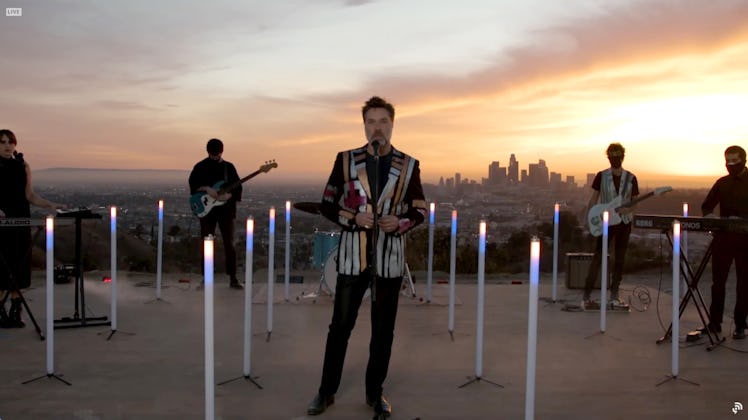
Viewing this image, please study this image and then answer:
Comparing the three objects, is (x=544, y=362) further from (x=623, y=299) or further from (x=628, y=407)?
(x=623, y=299)

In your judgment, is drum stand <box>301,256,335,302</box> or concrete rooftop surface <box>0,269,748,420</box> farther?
drum stand <box>301,256,335,302</box>

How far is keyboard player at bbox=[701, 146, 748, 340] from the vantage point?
5.75 m

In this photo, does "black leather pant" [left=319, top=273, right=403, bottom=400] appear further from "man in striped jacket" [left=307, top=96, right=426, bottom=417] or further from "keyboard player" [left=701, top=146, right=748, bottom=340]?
"keyboard player" [left=701, top=146, right=748, bottom=340]

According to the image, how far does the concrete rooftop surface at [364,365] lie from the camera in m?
4.00

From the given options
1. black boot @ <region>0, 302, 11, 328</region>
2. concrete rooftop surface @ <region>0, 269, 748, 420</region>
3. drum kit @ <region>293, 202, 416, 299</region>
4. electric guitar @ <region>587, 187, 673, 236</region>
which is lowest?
concrete rooftop surface @ <region>0, 269, 748, 420</region>

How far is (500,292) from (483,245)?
3.79m

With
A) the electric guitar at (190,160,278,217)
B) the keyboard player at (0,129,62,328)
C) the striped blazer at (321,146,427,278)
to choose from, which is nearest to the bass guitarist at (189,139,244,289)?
the electric guitar at (190,160,278,217)

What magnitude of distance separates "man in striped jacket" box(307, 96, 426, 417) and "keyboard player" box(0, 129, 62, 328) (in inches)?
135

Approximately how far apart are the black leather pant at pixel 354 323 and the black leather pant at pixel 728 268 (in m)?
3.44

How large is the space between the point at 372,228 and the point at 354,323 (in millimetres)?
608

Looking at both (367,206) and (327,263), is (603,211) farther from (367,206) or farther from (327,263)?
(367,206)

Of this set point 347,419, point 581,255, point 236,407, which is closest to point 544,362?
point 347,419

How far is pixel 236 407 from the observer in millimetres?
3967

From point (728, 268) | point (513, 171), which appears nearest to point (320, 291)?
point (728, 268)
